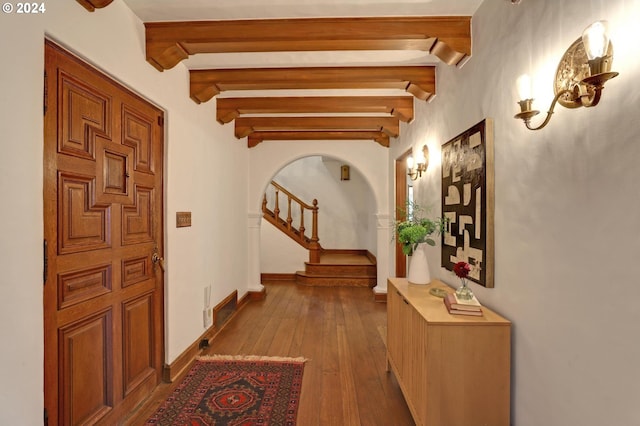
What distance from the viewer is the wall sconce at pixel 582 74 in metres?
0.95

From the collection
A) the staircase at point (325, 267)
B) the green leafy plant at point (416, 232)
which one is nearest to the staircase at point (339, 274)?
the staircase at point (325, 267)

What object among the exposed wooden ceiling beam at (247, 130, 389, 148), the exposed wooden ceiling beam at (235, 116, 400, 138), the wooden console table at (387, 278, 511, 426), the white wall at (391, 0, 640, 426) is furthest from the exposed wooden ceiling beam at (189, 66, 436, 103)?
the wooden console table at (387, 278, 511, 426)

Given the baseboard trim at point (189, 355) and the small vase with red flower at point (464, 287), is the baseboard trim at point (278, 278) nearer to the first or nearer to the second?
the baseboard trim at point (189, 355)

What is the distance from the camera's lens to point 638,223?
95 centimetres

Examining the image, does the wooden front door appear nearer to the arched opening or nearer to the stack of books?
the stack of books

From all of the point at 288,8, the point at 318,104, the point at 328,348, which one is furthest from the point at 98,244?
the point at 318,104

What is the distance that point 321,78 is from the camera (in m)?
2.85

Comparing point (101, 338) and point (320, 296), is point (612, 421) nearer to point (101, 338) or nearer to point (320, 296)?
point (101, 338)

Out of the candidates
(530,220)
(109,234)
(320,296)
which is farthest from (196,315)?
(530,220)

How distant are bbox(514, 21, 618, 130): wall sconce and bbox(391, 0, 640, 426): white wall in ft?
0.17

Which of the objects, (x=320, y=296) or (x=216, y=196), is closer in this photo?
(x=216, y=196)

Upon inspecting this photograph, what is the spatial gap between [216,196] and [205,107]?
993 millimetres

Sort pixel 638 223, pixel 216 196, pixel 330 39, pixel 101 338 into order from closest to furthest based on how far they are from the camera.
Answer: pixel 638 223 → pixel 101 338 → pixel 330 39 → pixel 216 196

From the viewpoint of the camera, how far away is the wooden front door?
1528 millimetres
